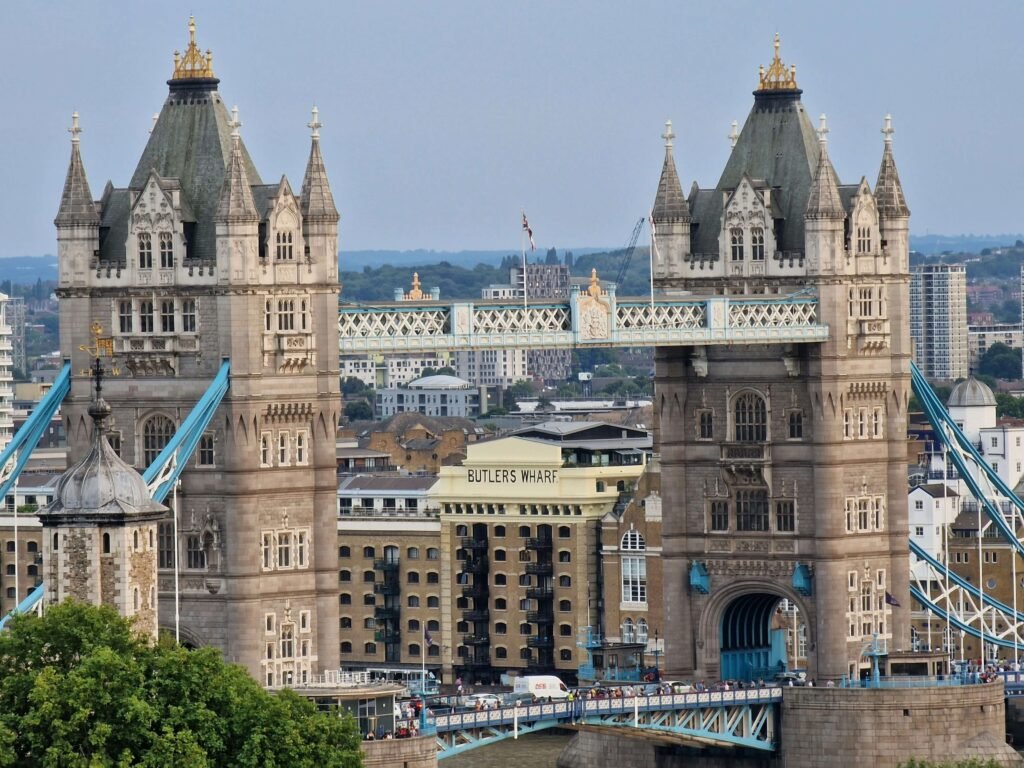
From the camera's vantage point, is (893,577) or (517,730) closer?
(517,730)

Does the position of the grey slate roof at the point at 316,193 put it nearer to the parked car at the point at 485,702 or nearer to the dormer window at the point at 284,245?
the dormer window at the point at 284,245

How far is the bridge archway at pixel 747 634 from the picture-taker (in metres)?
162

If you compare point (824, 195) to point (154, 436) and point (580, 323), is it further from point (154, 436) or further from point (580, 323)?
point (154, 436)

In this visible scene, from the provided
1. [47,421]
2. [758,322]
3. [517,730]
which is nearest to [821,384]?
[758,322]

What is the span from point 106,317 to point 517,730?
719 inches

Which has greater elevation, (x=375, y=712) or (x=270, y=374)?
(x=270, y=374)

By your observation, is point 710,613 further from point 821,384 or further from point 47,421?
point 47,421

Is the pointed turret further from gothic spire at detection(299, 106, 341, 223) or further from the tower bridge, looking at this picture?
gothic spire at detection(299, 106, 341, 223)

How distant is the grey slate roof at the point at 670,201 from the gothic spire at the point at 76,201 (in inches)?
974

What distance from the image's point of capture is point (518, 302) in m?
154

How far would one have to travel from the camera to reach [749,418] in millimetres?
161875

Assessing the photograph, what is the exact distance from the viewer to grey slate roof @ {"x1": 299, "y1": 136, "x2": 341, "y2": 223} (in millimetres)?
145500

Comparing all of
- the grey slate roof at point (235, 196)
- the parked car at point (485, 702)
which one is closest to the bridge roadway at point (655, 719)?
the parked car at point (485, 702)

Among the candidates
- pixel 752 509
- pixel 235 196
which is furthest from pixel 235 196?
pixel 752 509
